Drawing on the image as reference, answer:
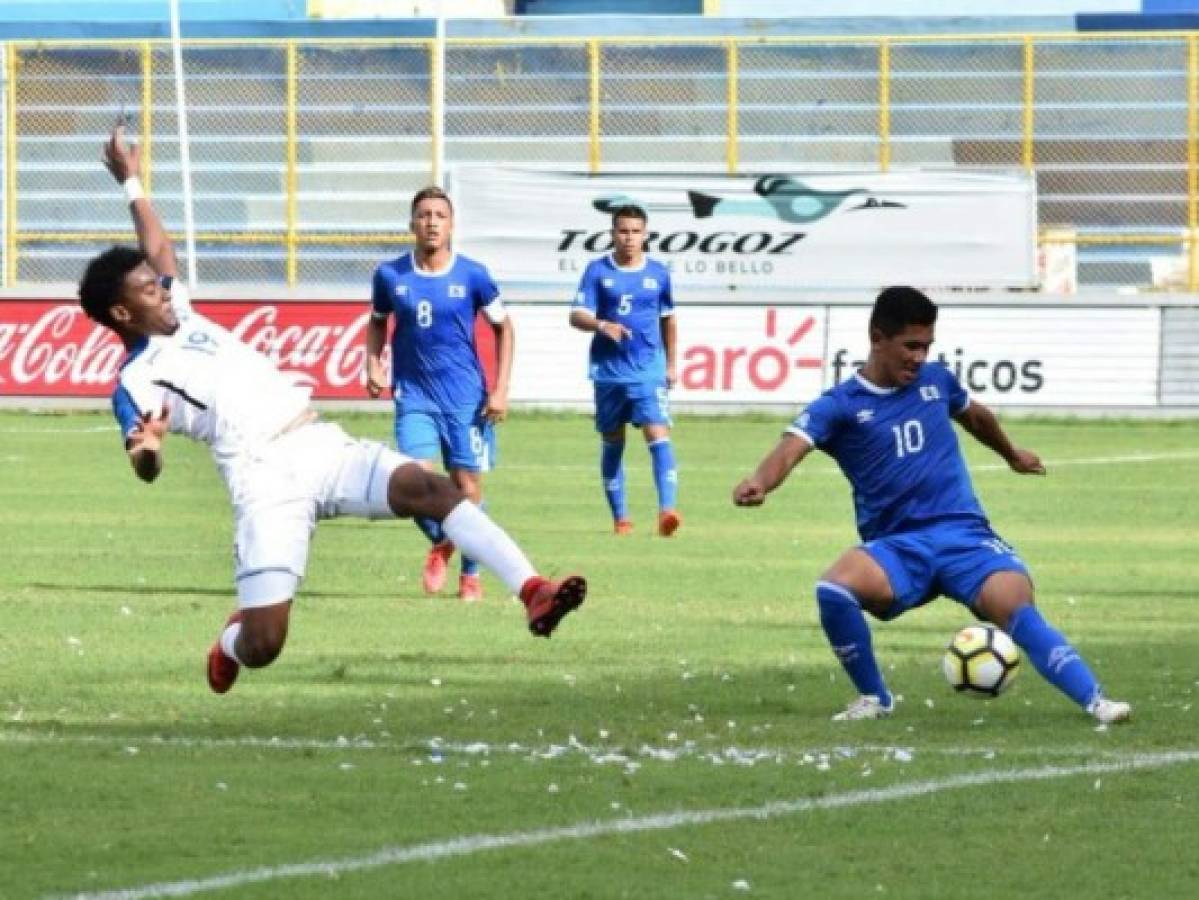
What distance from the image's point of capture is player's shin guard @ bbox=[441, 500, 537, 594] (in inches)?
383

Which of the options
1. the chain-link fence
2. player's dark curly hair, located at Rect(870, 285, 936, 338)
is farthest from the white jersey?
the chain-link fence

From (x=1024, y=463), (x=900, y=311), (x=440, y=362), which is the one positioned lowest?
(x=440, y=362)

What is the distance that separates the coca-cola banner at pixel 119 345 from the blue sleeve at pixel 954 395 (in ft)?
66.8

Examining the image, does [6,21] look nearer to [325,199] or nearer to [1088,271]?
[325,199]

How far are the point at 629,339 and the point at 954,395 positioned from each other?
9.12 m

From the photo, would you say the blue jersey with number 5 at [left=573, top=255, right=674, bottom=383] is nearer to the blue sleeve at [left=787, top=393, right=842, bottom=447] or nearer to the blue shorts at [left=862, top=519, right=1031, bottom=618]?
the blue sleeve at [left=787, top=393, right=842, bottom=447]

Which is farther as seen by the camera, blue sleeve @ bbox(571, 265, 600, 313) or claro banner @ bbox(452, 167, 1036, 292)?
claro banner @ bbox(452, 167, 1036, 292)

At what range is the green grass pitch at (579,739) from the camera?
24.1 feet

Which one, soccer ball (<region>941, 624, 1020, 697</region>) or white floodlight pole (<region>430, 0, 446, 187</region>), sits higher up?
white floodlight pole (<region>430, 0, 446, 187</region>)

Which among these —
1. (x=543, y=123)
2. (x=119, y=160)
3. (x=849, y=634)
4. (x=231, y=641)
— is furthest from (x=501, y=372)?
(x=543, y=123)

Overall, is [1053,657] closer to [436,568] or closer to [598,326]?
[436,568]

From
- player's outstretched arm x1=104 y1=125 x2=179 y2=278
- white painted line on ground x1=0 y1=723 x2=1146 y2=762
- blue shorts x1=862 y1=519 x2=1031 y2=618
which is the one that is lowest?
white painted line on ground x1=0 y1=723 x2=1146 y2=762

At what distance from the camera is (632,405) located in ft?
65.3

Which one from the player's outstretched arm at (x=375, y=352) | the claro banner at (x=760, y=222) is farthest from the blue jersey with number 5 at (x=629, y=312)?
the claro banner at (x=760, y=222)
